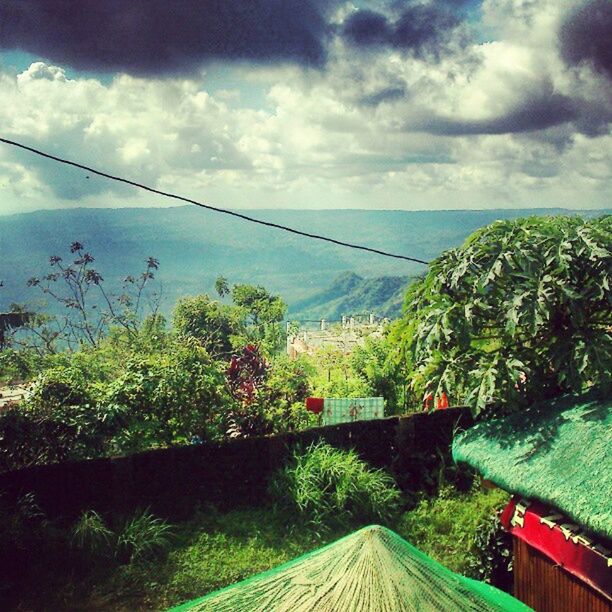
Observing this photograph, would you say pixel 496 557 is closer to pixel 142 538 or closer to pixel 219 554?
pixel 219 554

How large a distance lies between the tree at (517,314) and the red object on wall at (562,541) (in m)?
1.08

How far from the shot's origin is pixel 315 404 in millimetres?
11172

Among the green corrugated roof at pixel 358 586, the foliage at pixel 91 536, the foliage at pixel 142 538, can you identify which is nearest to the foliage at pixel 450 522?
the foliage at pixel 142 538

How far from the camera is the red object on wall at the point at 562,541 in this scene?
5.39 metres

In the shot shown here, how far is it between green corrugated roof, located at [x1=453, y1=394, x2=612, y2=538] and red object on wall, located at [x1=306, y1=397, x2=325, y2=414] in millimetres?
4405

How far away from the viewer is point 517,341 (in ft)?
23.9

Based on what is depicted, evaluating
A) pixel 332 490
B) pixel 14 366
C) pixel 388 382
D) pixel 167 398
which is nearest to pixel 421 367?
pixel 332 490

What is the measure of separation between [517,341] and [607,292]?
114 centimetres

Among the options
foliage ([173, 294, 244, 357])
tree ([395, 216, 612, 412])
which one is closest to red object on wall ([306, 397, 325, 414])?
tree ([395, 216, 612, 412])

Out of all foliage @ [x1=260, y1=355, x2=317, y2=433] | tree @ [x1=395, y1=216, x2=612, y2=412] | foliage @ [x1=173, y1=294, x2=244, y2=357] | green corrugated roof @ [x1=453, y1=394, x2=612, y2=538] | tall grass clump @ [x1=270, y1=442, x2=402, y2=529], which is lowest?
foliage @ [x1=173, y1=294, x2=244, y2=357]

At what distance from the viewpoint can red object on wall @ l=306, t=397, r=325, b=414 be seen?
11156 mm

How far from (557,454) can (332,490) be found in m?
3.98

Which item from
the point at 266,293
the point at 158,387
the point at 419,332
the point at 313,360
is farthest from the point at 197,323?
the point at 419,332

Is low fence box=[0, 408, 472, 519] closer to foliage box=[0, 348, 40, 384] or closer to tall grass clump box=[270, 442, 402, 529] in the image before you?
tall grass clump box=[270, 442, 402, 529]
